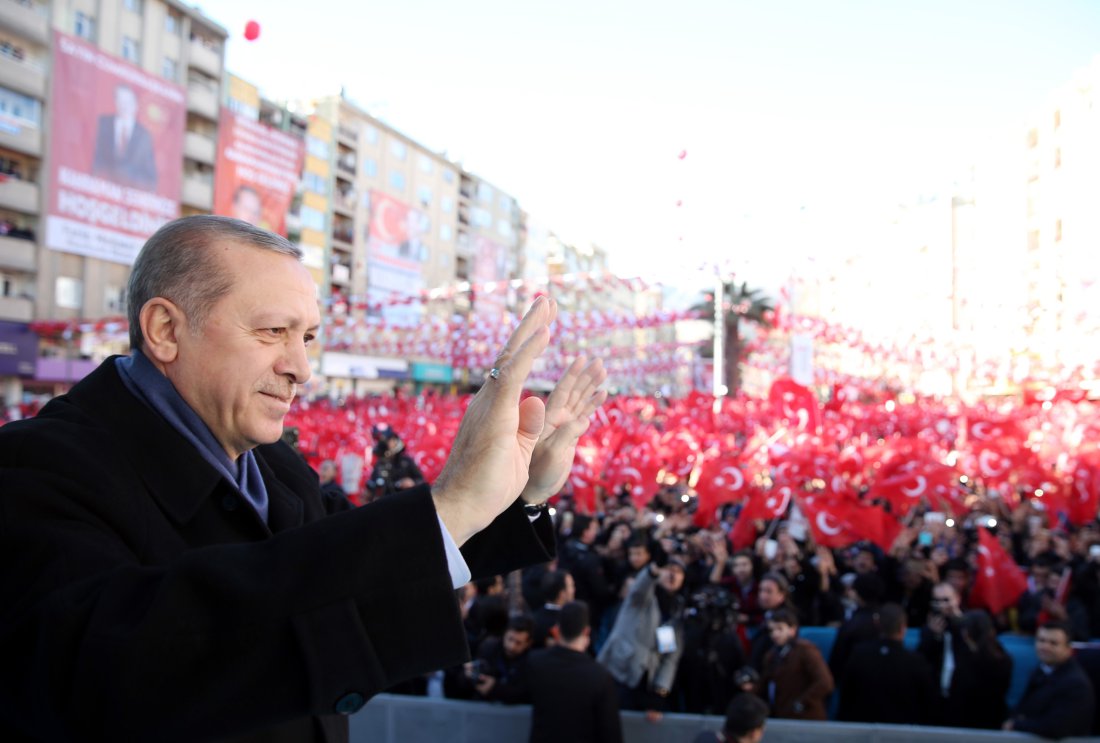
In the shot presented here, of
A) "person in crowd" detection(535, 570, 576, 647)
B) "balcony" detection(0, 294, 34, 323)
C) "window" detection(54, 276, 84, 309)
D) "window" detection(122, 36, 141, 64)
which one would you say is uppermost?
"window" detection(122, 36, 141, 64)

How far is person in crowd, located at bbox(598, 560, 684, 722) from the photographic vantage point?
17.7 feet

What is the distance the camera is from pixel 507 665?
5148 millimetres

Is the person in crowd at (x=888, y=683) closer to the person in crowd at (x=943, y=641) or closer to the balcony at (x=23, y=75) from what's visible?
the person in crowd at (x=943, y=641)

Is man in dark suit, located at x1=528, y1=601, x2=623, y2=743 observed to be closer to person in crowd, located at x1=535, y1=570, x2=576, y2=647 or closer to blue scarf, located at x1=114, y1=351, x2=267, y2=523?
person in crowd, located at x1=535, y1=570, x2=576, y2=647

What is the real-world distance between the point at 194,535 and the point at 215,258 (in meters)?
0.41

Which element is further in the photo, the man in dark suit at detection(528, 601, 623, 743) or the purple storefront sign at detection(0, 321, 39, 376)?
the purple storefront sign at detection(0, 321, 39, 376)

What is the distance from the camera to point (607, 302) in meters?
80.0

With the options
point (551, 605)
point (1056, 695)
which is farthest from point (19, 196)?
point (1056, 695)

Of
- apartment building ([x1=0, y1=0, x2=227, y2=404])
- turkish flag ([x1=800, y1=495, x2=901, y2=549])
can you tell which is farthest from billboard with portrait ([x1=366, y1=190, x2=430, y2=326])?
turkish flag ([x1=800, y1=495, x2=901, y2=549])

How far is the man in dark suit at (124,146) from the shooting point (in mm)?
27922

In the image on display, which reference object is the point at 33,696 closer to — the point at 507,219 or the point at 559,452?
the point at 559,452

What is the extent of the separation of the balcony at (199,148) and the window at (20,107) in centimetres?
686

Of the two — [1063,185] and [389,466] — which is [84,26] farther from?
[1063,185]

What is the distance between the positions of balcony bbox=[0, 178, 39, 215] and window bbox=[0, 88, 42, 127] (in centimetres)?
213
